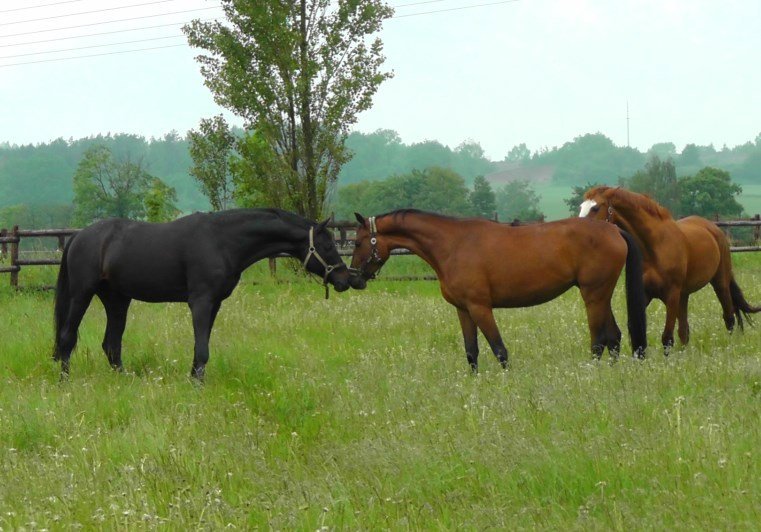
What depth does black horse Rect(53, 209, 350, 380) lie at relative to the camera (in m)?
9.06

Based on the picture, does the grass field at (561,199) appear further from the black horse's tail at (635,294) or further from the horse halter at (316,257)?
the horse halter at (316,257)

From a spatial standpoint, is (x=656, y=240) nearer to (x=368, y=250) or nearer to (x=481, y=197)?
(x=368, y=250)

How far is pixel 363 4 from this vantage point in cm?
2095

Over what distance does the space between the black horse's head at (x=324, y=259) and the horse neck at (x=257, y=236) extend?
128 millimetres

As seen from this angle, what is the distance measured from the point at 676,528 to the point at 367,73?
1786 centimetres

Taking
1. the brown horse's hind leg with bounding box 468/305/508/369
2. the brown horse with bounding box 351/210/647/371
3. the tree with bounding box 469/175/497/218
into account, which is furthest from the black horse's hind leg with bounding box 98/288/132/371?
the tree with bounding box 469/175/497/218

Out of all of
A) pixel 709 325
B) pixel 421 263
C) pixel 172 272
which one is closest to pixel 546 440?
pixel 172 272

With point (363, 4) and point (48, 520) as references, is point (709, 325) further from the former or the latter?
point (363, 4)

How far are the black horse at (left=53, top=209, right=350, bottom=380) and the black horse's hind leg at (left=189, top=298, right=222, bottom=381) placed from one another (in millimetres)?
10

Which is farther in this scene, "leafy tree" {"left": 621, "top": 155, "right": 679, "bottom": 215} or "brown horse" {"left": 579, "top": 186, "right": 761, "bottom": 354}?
"leafy tree" {"left": 621, "top": 155, "right": 679, "bottom": 215}

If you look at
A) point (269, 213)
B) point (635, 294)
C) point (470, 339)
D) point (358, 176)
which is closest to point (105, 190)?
point (269, 213)

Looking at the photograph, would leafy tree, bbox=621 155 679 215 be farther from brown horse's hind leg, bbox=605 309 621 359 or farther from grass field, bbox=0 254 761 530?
brown horse's hind leg, bbox=605 309 621 359

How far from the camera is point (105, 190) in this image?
86438mm

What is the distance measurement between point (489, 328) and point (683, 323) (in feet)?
9.65
